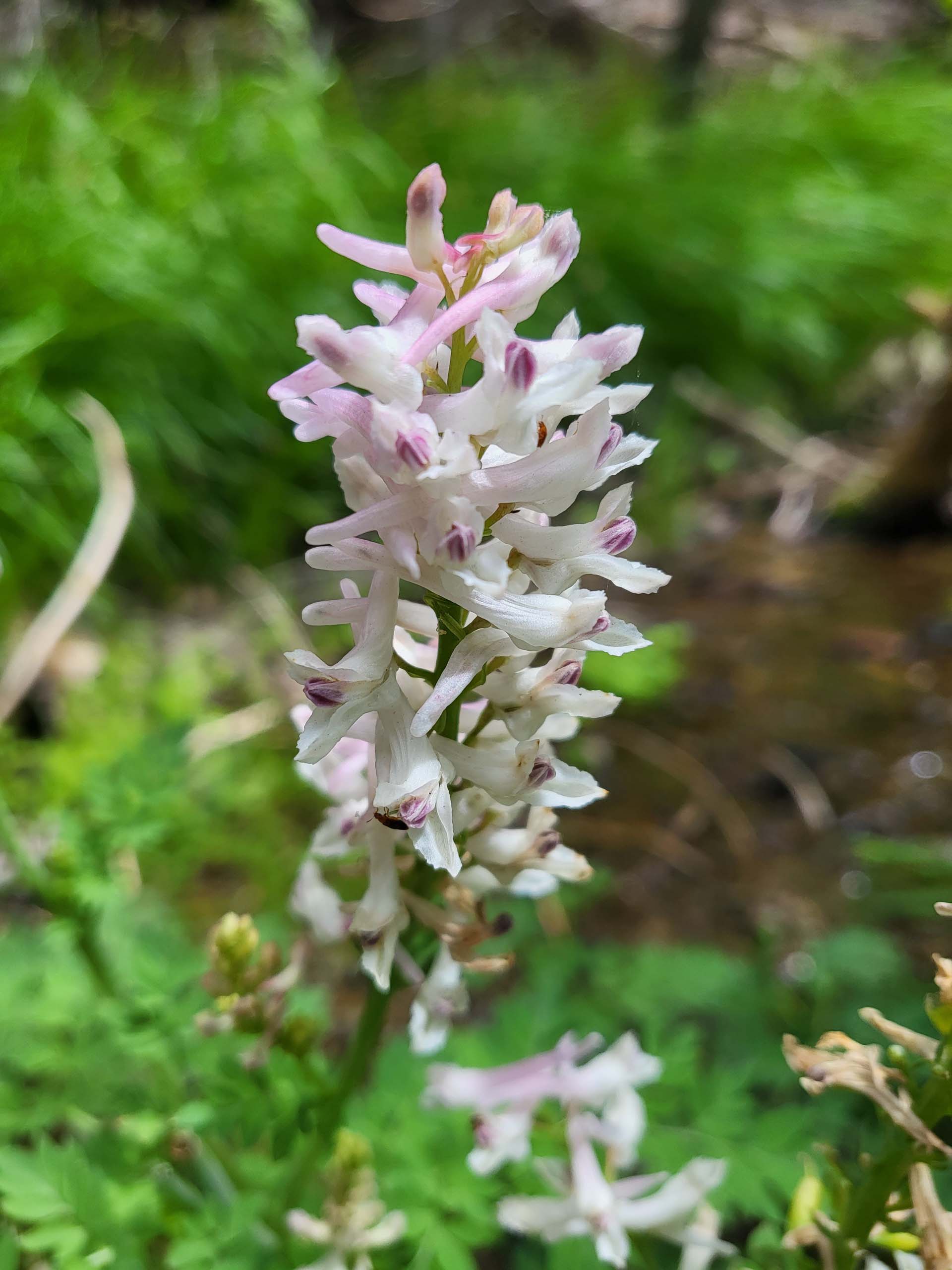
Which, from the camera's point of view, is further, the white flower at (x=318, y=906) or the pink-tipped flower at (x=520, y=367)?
the white flower at (x=318, y=906)

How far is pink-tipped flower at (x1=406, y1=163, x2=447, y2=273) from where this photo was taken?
2.58 ft

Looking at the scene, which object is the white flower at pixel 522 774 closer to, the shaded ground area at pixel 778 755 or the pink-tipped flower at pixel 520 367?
the pink-tipped flower at pixel 520 367

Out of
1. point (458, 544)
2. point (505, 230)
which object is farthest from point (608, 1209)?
point (505, 230)

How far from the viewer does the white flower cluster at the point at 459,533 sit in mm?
750

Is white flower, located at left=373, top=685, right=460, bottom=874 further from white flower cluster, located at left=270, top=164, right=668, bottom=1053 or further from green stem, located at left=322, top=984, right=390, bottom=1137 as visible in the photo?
green stem, located at left=322, top=984, right=390, bottom=1137

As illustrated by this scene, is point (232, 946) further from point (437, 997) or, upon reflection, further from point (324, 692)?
point (324, 692)

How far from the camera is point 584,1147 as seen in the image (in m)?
1.26

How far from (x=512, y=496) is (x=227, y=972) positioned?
75 centimetres

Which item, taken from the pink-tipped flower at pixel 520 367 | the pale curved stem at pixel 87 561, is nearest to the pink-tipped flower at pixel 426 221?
the pink-tipped flower at pixel 520 367

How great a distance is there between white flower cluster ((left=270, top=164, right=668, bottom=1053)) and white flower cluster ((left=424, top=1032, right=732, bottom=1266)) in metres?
0.48

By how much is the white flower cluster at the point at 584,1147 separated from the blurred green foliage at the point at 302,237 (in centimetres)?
283

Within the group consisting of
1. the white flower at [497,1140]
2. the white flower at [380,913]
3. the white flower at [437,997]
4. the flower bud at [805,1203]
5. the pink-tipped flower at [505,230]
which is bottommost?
the white flower at [497,1140]

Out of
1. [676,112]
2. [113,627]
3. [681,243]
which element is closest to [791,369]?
[681,243]

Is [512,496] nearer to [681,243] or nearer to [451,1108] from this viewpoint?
[451,1108]
